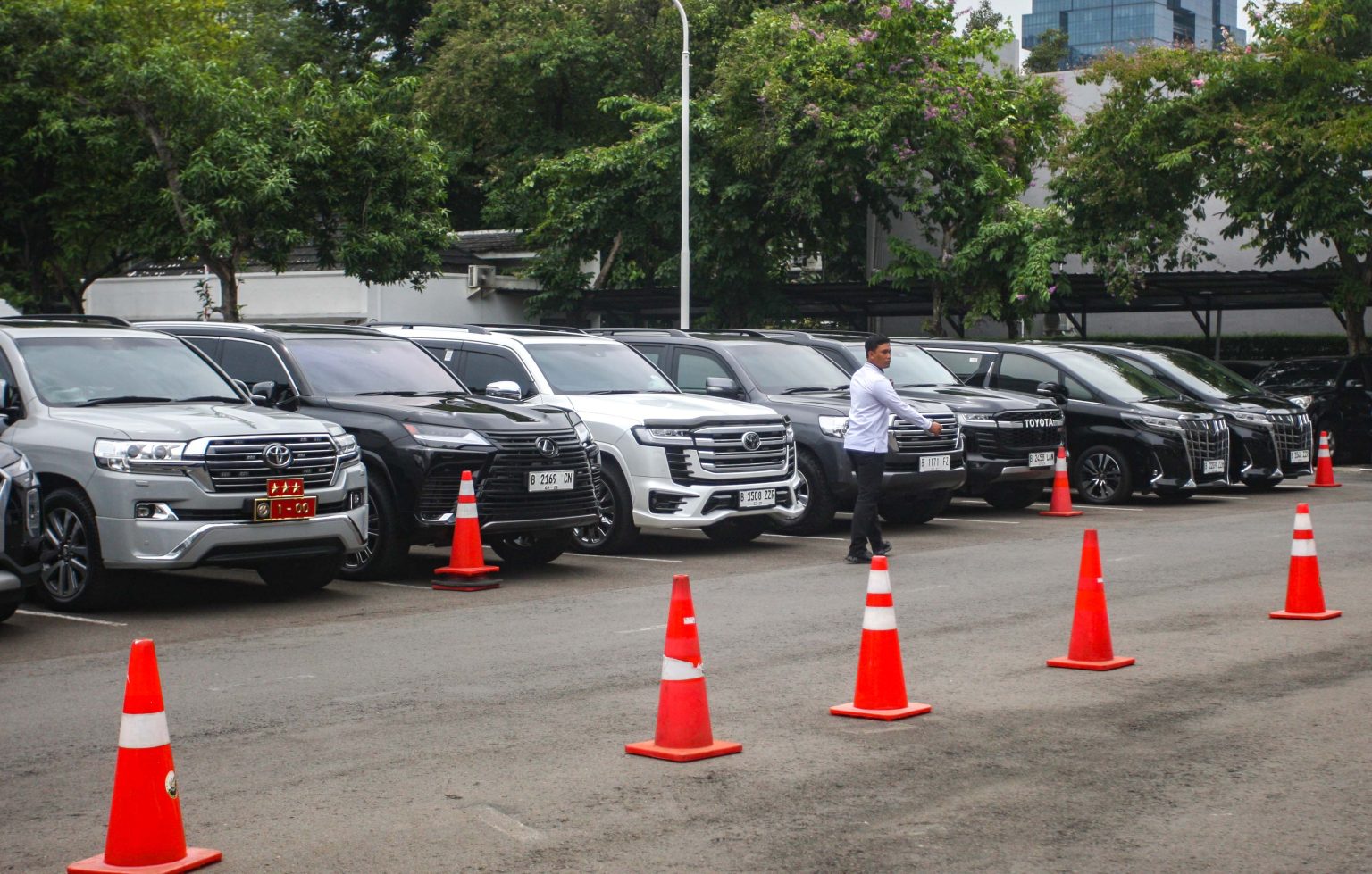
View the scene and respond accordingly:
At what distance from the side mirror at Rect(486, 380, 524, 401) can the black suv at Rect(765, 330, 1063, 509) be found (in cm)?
481

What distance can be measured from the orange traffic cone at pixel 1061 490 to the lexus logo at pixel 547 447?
23.5 ft

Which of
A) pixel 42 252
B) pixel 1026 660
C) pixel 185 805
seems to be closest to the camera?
pixel 185 805

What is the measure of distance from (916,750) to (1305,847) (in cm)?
172

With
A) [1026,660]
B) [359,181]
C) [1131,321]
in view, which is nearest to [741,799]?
[1026,660]

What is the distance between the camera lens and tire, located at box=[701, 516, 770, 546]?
15281 millimetres

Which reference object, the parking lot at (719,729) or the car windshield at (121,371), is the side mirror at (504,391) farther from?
the car windshield at (121,371)

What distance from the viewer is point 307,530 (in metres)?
11.0

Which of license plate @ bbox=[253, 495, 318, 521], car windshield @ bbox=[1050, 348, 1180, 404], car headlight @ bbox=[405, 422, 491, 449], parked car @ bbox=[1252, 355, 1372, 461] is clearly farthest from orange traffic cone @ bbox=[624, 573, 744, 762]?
parked car @ bbox=[1252, 355, 1372, 461]

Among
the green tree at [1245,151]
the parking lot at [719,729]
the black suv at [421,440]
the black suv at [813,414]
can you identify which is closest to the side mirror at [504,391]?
the black suv at [421,440]

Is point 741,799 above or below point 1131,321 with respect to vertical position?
below

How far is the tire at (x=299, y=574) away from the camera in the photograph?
1180cm

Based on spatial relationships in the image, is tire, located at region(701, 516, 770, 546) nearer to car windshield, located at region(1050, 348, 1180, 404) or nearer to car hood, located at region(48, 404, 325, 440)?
car hood, located at region(48, 404, 325, 440)

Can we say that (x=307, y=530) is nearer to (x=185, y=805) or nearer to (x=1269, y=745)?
(x=185, y=805)

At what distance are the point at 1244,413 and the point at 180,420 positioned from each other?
1323 centimetres
